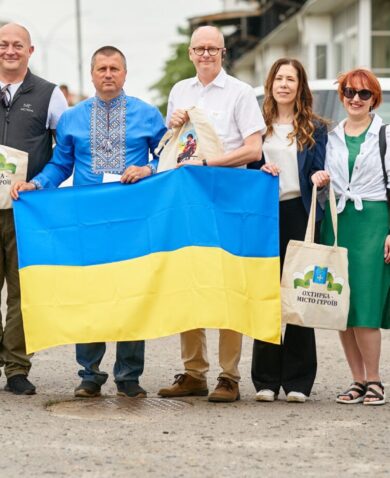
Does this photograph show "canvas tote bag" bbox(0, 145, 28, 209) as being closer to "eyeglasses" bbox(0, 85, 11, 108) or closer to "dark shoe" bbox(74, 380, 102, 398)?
"eyeglasses" bbox(0, 85, 11, 108)

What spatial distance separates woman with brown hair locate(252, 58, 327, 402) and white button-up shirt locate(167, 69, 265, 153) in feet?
0.60

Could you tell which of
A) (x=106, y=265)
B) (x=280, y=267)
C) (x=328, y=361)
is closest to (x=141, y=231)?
(x=106, y=265)

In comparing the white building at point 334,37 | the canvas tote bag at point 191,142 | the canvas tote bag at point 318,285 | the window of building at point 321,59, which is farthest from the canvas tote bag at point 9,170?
the window of building at point 321,59

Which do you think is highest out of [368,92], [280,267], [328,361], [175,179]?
[368,92]

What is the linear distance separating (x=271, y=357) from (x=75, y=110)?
1.90 meters

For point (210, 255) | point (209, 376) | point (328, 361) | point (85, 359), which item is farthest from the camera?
point (328, 361)

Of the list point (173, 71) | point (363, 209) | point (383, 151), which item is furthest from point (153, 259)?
point (173, 71)

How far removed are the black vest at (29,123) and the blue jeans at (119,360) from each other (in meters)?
1.14

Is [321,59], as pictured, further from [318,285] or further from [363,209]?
[318,285]

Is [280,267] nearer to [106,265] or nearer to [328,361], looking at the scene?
[106,265]

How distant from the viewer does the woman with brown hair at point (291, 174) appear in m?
7.71

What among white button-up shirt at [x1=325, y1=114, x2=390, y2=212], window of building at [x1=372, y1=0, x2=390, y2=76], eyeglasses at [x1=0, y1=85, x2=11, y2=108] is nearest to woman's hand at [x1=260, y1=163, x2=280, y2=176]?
white button-up shirt at [x1=325, y1=114, x2=390, y2=212]

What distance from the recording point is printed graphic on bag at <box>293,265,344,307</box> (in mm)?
7594

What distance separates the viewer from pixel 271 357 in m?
7.94
